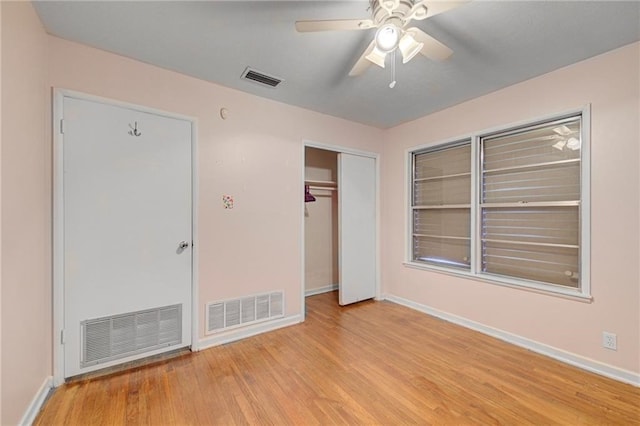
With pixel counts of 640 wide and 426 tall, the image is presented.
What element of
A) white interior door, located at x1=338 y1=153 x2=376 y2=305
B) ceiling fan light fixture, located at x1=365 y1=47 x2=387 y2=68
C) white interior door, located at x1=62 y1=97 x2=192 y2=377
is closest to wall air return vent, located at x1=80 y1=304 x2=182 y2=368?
white interior door, located at x1=62 y1=97 x2=192 y2=377

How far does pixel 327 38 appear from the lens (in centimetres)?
195

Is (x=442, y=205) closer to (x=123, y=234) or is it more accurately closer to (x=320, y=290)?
(x=320, y=290)

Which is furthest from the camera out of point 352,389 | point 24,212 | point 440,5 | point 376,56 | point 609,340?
point 609,340

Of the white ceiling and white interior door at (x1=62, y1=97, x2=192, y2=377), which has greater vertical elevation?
the white ceiling

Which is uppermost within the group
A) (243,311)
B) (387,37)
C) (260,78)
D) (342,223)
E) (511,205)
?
(260,78)

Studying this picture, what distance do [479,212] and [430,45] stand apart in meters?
2.02

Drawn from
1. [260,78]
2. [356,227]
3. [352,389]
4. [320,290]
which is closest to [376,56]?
[260,78]

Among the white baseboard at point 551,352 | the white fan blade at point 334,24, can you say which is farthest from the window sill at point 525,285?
the white fan blade at point 334,24

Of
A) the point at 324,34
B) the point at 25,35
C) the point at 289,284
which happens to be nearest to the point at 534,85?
the point at 324,34

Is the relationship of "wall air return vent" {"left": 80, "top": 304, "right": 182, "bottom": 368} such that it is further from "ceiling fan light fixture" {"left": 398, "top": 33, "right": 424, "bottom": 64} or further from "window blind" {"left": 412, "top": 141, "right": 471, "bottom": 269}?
"window blind" {"left": 412, "top": 141, "right": 471, "bottom": 269}

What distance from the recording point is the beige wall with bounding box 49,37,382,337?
217 centimetres

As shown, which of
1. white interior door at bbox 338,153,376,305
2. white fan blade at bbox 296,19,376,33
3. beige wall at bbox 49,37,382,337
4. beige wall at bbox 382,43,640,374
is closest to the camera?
white fan blade at bbox 296,19,376,33

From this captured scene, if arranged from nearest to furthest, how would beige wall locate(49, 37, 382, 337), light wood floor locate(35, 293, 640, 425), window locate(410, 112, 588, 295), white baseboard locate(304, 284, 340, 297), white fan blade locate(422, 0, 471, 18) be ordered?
white fan blade locate(422, 0, 471, 18)
light wood floor locate(35, 293, 640, 425)
beige wall locate(49, 37, 382, 337)
window locate(410, 112, 588, 295)
white baseboard locate(304, 284, 340, 297)

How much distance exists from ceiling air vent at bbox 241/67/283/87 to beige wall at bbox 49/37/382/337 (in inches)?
12.1
